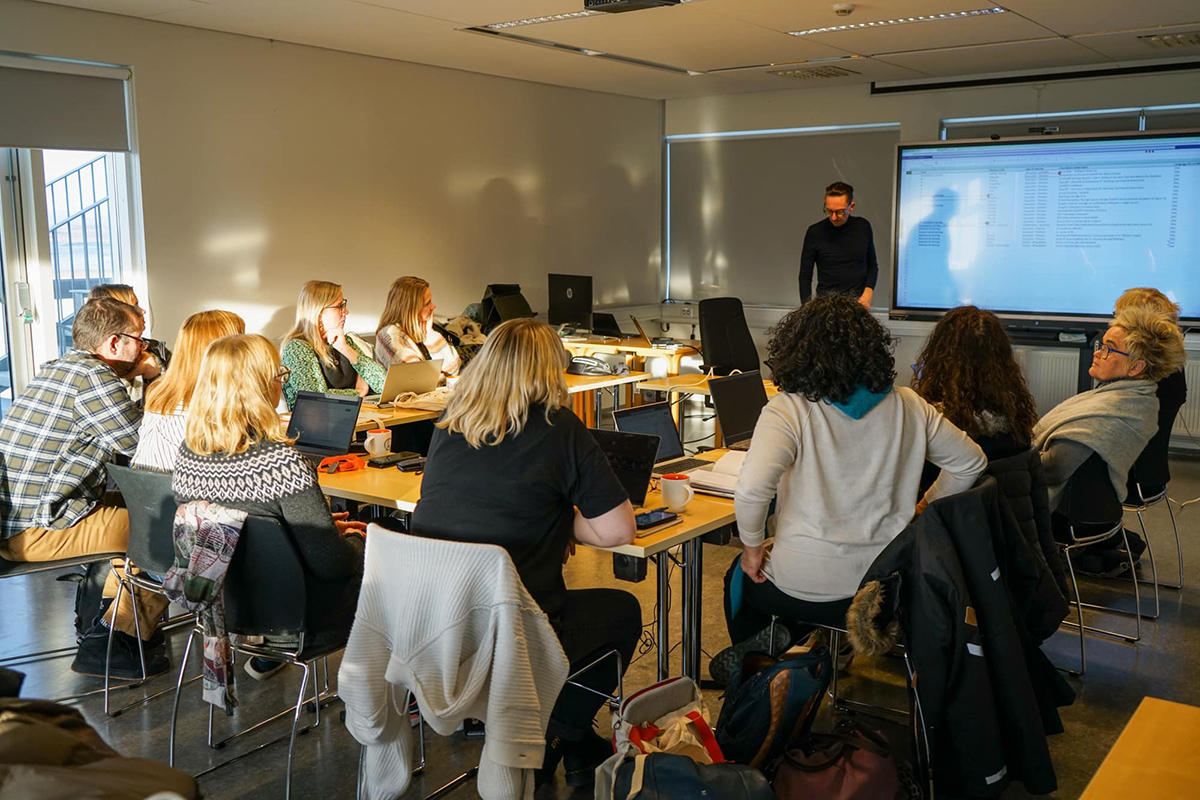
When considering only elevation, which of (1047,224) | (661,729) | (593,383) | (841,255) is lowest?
(661,729)

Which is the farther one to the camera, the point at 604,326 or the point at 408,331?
the point at 604,326

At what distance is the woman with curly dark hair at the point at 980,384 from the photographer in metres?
3.09

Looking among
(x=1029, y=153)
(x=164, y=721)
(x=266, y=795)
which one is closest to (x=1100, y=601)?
(x=266, y=795)

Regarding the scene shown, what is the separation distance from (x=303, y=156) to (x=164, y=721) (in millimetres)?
4125

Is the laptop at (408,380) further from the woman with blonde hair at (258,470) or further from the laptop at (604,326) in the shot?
the laptop at (604,326)

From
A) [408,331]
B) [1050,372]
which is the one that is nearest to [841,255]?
[1050,372]

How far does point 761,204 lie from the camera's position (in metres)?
9.05

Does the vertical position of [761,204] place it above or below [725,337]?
above

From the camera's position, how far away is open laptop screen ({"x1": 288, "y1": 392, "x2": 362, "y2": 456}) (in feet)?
12.4

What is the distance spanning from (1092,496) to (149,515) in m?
3.08

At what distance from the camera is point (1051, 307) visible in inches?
295

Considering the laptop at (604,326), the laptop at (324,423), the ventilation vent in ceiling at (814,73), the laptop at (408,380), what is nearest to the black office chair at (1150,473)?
the laptop at (324,423)

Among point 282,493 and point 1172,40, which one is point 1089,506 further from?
point 1172,40

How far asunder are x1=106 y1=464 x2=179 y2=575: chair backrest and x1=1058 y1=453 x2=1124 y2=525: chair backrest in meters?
2.95
